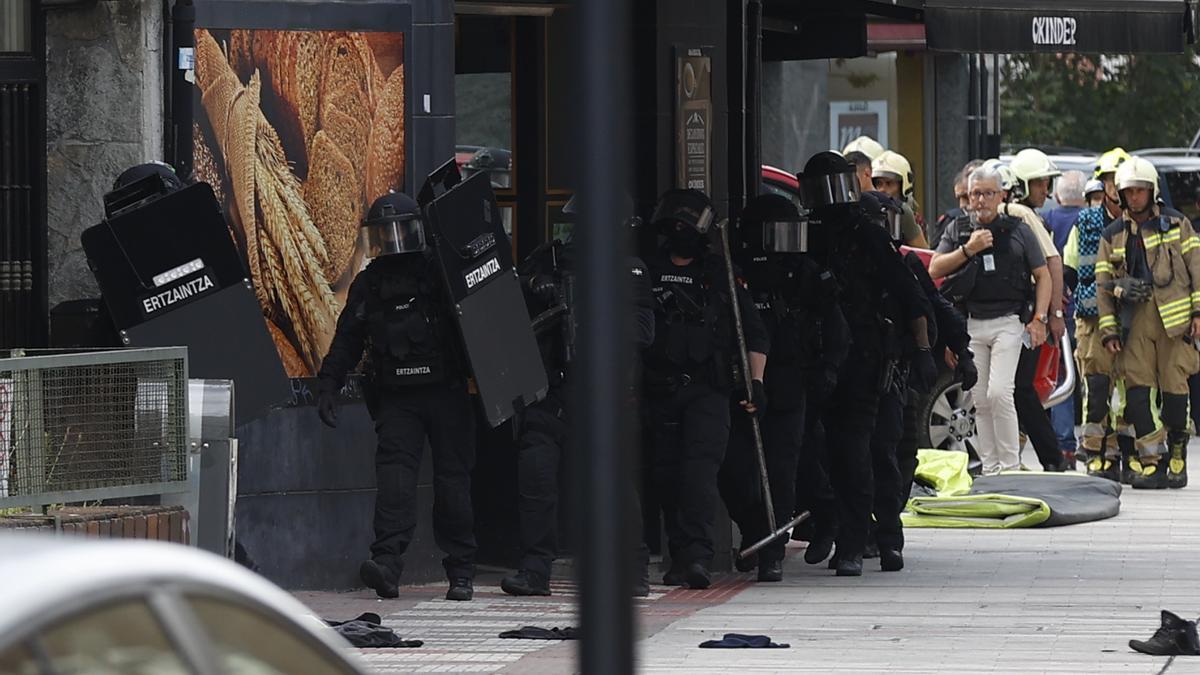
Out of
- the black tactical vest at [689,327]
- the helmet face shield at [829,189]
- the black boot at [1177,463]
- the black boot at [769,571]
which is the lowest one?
the black boot at [769,571]

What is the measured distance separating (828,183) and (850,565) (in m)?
1.78

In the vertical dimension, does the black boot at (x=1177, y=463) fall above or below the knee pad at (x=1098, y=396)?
below

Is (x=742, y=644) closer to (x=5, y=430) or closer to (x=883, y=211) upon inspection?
(x=5, y=430)

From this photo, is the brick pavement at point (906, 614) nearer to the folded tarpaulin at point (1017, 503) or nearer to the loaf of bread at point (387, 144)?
the folded tarpaulin at point (1017, 503)

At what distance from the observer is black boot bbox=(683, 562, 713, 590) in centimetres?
1093

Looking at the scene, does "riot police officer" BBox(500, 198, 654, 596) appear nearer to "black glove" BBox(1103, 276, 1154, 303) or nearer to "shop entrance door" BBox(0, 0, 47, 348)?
"shop entrance door" BBox(0, 0, 47, 348)

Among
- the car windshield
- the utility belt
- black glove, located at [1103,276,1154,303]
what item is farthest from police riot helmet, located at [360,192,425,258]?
the car windshield

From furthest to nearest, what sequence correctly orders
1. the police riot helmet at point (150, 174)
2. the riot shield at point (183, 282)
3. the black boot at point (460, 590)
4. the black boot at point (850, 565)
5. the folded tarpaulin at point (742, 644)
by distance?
1. the black boot at point (850, 565)
2. the black boot at point (460, 590)
3. the police riot helmet at point (150, 174)
4. the riot shield at point (183, 282)
5. the folded tarpaulin at point (742, 644)

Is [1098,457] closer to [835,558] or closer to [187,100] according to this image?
[835,558]

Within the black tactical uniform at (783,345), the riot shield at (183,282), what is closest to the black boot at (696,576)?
the black tactical uniform at (783,345)

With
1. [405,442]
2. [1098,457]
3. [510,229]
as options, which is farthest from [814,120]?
[405,442]

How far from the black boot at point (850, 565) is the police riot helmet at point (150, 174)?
3.76 m

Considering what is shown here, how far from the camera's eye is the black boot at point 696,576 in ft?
35.9

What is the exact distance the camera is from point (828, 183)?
1134cm
